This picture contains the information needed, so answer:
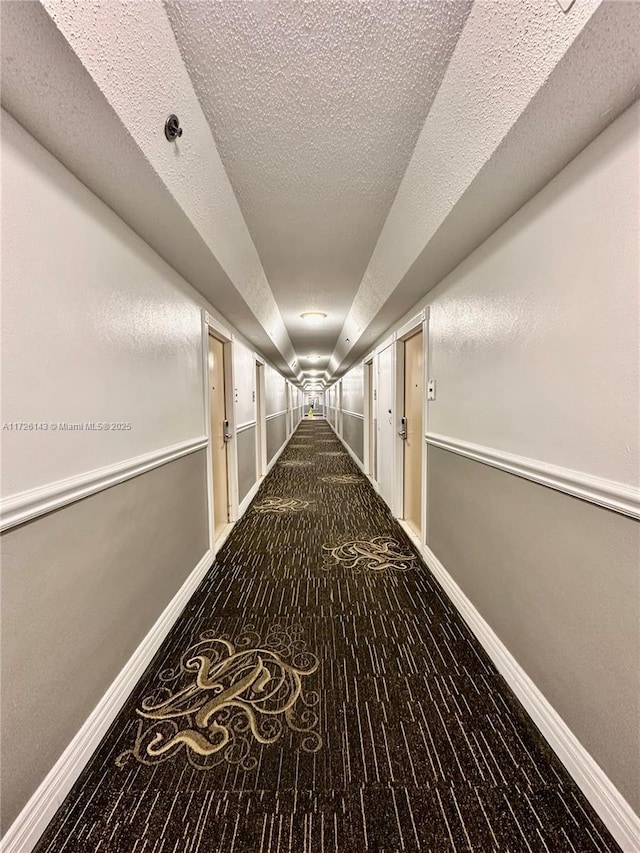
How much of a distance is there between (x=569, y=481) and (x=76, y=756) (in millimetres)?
1973

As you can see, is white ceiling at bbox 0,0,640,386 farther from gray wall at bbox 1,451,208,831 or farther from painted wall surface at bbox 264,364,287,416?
painted wall surface at bbox 264,364,287,416

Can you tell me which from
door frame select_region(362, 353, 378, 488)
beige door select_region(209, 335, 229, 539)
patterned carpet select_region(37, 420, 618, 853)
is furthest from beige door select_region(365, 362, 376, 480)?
patterned carpet select_region(37, 420, 618, 853)

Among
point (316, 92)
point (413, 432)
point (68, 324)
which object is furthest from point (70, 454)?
point (413, 432)

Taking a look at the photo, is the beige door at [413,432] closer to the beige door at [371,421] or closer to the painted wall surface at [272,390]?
the beige door at [371,421]

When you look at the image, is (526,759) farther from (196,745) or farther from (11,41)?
(11,41)

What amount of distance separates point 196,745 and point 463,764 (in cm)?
99

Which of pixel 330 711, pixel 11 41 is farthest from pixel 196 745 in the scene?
pixel 11 41

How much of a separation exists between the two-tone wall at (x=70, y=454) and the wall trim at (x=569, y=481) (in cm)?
176

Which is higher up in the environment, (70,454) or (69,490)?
(70,454)

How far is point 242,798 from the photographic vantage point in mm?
1067

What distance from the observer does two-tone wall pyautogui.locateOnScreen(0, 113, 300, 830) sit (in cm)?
95

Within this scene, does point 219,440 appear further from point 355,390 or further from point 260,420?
point 355,390

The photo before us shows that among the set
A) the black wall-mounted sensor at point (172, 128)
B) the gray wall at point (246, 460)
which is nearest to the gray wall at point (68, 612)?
the black wall-mounted sensor at point (172, 128)

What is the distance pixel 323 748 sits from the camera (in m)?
1.22
